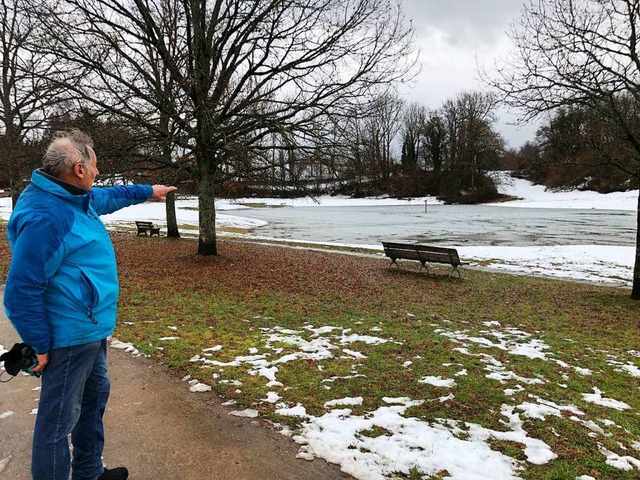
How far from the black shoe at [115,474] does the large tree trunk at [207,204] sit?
9.29m

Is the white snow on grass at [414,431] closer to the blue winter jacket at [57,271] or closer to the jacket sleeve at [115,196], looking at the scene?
the blue winter jacket at [57,271]

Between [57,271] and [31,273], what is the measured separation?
126 millimetres

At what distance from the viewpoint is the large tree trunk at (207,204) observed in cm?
1141

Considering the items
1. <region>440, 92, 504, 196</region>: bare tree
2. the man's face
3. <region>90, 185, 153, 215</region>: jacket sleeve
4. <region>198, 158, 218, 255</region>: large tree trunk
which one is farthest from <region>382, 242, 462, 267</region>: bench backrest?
<region>440, 92, 504, 196</region>: bare tree

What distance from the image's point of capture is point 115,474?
270 cm

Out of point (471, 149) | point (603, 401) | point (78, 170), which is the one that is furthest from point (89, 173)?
point (471, 149)

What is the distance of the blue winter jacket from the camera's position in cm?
205

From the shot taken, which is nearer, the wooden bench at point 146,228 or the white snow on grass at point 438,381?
the white snow on grass at point 438,381

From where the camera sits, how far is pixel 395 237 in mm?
23297

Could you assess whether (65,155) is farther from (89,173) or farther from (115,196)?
(115,196)

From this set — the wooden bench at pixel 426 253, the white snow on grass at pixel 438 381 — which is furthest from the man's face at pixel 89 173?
the wooden bench at pixel 426 253

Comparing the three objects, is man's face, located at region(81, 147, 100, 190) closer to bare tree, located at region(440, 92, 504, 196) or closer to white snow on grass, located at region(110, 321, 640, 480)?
white snow on grass, located at region(110, 321, 640, 480)

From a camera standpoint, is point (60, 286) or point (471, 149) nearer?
point (60, 286)

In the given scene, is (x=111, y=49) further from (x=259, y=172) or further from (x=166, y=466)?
(x=166, y=466)
